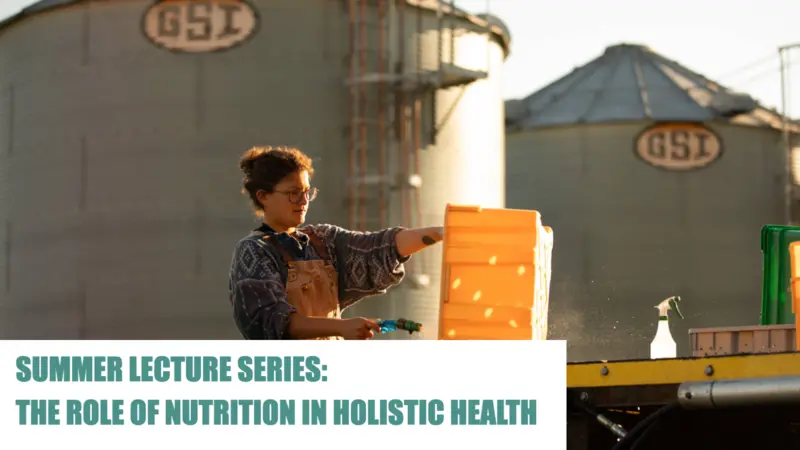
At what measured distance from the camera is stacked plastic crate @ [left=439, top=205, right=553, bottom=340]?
511cm

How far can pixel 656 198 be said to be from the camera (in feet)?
82.3

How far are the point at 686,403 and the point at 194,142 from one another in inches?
554

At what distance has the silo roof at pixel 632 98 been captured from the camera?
25344 millimetres

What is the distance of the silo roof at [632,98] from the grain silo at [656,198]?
37 mm

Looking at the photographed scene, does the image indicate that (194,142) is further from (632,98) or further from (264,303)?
(264,303)

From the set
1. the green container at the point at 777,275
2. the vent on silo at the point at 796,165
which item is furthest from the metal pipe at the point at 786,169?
the green container at the point at 777,275

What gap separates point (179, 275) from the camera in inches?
709

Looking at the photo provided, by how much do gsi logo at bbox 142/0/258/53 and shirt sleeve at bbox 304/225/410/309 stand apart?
44.2 ft

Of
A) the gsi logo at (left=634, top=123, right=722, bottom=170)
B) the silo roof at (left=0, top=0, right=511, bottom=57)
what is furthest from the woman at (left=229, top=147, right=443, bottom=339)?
the gsi logo at (left=634, top=123, right=722, bottom=170)

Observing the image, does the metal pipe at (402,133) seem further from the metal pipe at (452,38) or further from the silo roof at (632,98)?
the silo roof at (632,98)

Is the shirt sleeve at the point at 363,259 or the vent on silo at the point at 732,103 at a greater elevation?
the vent on silo at the point at 732,103

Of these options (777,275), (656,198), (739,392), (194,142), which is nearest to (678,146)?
(656,198)

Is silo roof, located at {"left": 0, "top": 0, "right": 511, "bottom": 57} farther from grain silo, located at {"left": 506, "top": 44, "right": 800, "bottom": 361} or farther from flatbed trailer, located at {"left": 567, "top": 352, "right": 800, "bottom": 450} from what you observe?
flatbed trailer, located at {"left": 567, "top": 352, "right": 800, "bottom": 450}

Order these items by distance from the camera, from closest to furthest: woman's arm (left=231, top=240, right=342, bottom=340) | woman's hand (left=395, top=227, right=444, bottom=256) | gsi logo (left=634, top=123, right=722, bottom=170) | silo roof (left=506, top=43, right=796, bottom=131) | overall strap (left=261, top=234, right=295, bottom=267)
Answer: woman's arm (left=231, top=240, right=342, bottom=340), overall strap (left=261, top=234, right=295, bottom=267), woman's hand (left=395, top=227, right=444, bottom=256), gsi logo (left=634, top=123, right=722, bottom=170), silo roof (left=506, top=43, right=796, bottom=131)
